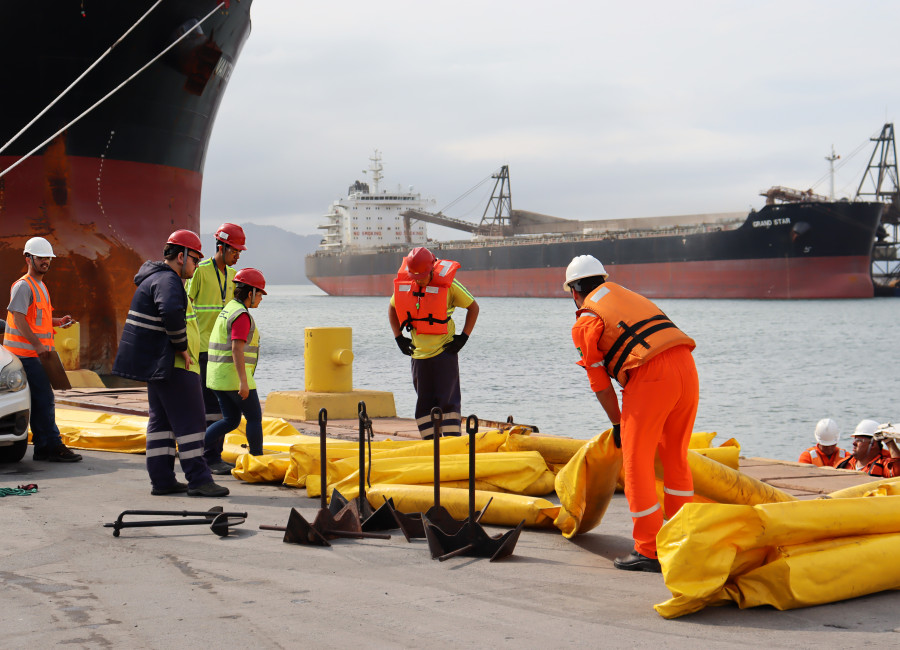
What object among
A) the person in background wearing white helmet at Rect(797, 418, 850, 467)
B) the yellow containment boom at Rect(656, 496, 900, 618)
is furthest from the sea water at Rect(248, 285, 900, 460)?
the yellow containment boom at Rect(656, 496, 900, 618)

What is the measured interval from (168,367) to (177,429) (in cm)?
40

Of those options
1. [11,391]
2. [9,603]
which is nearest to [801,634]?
[9,603]

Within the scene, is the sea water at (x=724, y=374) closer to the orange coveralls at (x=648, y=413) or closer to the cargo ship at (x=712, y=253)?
the cargo ship at (x=712, y=253)

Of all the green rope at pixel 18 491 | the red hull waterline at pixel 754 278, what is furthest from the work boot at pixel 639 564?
the red hull waterline at pixel 754 278

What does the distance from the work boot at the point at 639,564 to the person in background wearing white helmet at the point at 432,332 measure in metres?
2.76

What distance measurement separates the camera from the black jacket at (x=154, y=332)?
557cm

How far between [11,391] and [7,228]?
30.2ft

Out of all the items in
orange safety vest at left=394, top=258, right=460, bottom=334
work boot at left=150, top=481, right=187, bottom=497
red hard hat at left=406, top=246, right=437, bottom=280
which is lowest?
work boot at left=150, top=481, right=187, bottom=497

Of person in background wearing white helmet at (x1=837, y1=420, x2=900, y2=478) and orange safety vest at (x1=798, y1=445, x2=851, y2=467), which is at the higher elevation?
person in background wearing white helmet at (x1=837, y1=420, x2=900, y2=478)

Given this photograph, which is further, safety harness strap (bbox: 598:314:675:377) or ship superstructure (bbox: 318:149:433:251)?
ship superstructure (bbox: 318:149:433:251)

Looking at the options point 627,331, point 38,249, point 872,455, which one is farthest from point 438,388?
point 872,455

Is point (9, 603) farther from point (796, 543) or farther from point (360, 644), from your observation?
point (796, 543)

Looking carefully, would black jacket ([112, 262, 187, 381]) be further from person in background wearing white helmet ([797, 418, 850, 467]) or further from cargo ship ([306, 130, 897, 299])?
cargo ship ([306, 130, 897, 299])

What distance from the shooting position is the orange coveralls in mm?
4074
